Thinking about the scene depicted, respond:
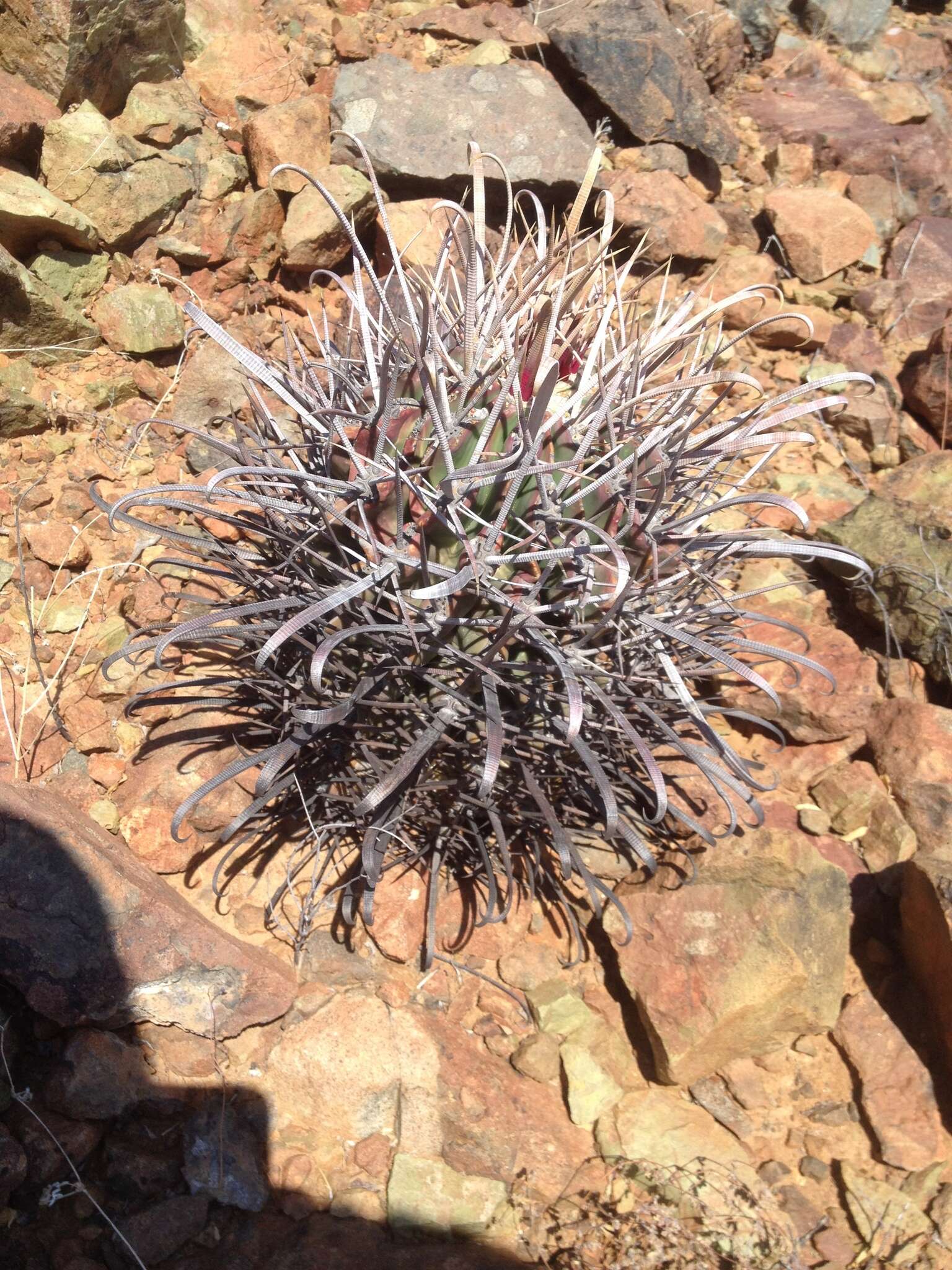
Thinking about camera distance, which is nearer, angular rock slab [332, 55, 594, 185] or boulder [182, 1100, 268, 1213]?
boulder [182, 1100, 268, 1213]

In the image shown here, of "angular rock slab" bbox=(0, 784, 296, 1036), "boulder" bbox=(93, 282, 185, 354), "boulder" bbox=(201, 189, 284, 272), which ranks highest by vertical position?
"boulder" bbox=(201, 189, 284, 272)

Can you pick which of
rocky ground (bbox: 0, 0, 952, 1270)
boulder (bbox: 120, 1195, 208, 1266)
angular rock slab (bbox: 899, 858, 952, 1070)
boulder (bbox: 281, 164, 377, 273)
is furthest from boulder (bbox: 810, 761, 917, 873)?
boulder (bbox: 281, 164, 377, 273)

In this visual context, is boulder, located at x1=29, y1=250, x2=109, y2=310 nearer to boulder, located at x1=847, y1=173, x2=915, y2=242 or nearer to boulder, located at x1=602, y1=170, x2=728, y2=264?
boulder, located at x1=602, y1=170, x2=728, y2=264

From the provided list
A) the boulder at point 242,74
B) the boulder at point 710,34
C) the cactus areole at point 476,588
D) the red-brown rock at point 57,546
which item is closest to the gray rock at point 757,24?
the boulder at point 710,34

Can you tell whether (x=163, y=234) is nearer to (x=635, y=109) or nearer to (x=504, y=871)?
(x=635, y=109)

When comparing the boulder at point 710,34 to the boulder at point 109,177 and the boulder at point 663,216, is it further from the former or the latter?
the boulder at point 109,177

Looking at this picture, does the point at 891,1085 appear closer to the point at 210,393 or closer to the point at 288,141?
the point at 210,393

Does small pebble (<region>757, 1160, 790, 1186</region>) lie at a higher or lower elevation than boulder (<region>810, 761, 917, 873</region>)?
lower
